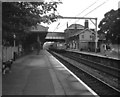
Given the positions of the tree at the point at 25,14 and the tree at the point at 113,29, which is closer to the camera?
the tree at the point at 25,14

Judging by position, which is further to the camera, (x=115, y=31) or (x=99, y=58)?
(x=115, y=31)

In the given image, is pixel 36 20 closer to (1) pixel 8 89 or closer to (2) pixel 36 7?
(2) pixel 36 7

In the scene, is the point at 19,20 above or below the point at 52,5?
below

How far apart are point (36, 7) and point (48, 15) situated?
1218 millimetres

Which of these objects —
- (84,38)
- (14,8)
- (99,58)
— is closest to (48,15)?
(14,8)

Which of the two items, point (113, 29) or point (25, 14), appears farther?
point (113, 29)

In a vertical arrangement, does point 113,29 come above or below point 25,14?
above

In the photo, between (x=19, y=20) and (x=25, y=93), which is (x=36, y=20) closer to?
(x=19, y=20)

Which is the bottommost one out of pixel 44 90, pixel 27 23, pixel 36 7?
pixel 44 90

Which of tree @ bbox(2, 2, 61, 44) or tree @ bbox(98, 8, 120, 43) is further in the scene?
tree @ bbox(98, 8, 120, 43)

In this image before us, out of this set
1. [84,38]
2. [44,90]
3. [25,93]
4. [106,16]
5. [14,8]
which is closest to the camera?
[25,93]

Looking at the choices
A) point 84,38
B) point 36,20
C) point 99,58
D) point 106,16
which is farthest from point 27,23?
point 84,38

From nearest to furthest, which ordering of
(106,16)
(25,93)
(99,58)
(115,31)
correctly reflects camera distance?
(25,93), (99,58), (115,31), (106,16)

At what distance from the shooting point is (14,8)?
8.89 metres
